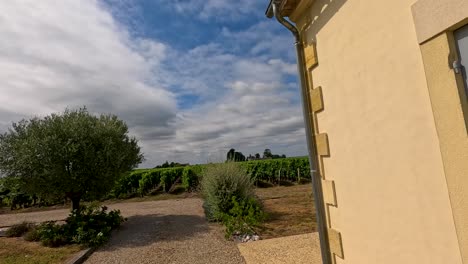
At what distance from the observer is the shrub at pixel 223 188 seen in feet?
28.1

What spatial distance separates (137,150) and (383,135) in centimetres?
915

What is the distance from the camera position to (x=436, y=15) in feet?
5.77

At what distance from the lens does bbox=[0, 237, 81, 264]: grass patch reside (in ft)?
19.4

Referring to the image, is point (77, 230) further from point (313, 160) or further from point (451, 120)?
point (451, 120)

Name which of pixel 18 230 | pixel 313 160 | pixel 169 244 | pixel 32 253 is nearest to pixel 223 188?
pixel 169 244

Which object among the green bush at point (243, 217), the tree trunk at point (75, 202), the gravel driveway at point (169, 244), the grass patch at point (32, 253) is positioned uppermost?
the tree trunk at point (75, 202)

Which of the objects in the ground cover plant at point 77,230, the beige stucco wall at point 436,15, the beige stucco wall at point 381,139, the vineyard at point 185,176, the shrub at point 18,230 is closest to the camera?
the beige stucco wall at point 436,15

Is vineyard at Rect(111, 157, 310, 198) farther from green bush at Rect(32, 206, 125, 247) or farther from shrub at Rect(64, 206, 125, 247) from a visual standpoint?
green bush at Rect(32, 206, 125, 247)

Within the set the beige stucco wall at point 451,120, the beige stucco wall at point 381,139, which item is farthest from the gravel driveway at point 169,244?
→ the beige stucco wall at point 451,120

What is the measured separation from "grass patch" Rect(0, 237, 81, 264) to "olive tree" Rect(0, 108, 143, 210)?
1501 millimetres

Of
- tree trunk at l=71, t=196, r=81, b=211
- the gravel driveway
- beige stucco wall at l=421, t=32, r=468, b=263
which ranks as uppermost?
beige stucco wall at l=421, t=32, r=468, b=263

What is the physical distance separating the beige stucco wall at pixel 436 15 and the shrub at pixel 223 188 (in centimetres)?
727

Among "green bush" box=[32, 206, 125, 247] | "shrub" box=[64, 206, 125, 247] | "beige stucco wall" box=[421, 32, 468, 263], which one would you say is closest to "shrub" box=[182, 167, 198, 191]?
"shrub" box=[64, 206, 125, 247]

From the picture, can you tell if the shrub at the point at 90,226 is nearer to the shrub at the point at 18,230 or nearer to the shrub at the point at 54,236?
the shrub at the point at 54,236
